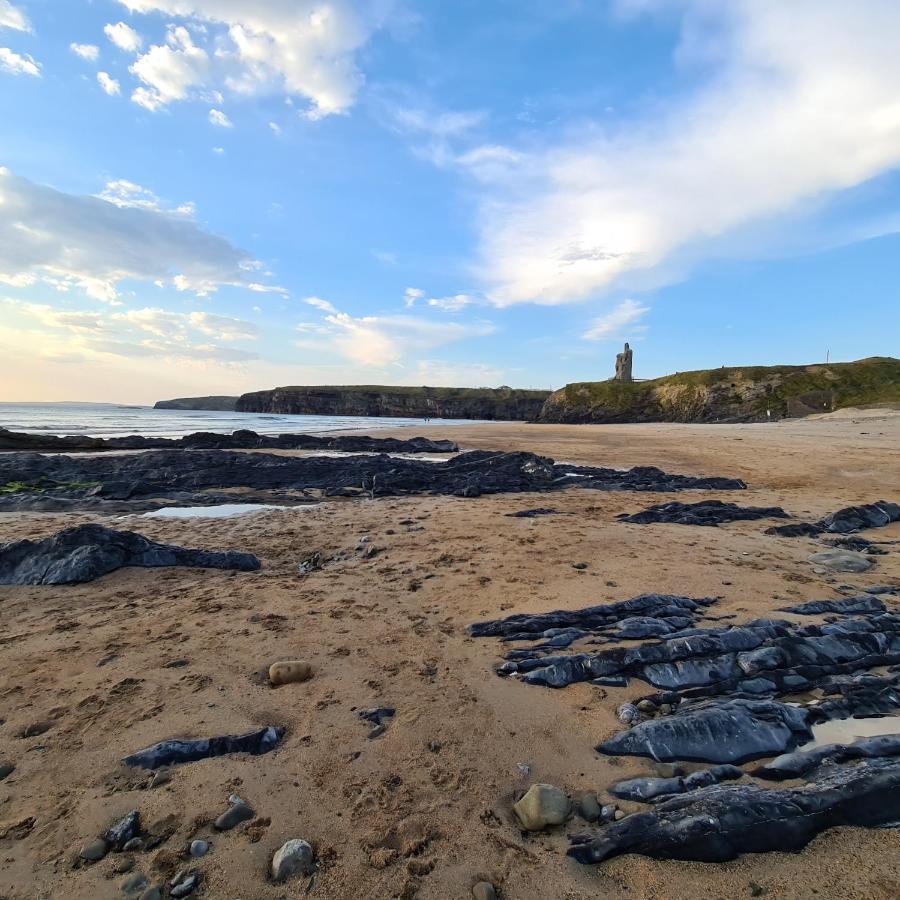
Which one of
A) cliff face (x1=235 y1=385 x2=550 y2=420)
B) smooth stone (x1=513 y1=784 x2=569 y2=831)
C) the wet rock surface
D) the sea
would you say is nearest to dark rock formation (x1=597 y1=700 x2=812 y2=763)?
smooth stone (x1=513 y1=784 x2=569 y2=831)

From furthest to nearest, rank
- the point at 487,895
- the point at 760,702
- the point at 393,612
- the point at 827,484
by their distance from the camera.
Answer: the point at 827,484, the point at 393,612, the point at 760,702, the point at 487,895

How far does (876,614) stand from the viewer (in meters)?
5.28

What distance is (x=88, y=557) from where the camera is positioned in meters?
7.18

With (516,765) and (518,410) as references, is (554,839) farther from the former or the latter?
(518,410)

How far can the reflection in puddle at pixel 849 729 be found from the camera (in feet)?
11.2

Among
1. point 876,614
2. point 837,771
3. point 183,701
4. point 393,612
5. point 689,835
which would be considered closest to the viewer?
point 689,835

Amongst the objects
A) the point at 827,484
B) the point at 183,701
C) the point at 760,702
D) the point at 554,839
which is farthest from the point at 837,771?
the point at 827,484

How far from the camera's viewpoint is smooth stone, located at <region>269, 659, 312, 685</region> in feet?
14.4

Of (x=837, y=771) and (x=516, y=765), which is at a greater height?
(x=837, y=771)

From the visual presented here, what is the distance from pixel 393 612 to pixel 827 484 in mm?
14248

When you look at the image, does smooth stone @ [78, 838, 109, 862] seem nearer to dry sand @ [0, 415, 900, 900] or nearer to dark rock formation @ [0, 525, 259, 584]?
dry sand @ [0, 415, 900, 900]

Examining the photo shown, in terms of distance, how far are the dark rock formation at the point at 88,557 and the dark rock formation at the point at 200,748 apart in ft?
14.4

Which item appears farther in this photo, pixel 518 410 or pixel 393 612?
pixel 518 410

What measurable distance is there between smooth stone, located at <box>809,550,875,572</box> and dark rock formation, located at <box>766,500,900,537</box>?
5.17 ft
